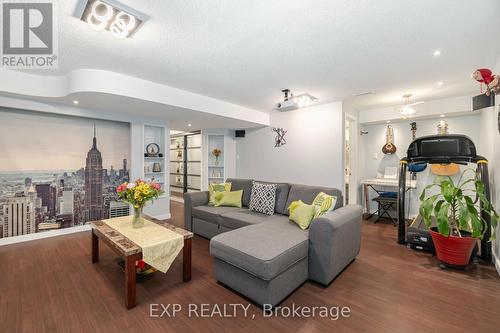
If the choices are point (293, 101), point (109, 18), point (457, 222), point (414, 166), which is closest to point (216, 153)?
point (293, 101)

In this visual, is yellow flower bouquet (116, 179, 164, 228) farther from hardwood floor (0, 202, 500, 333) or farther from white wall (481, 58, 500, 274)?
white wall (481, 58, 500, 274)

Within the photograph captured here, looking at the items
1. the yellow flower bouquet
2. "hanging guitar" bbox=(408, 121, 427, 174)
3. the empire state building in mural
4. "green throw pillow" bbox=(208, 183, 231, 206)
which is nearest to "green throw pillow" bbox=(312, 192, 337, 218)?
"green throw pillow" bbox=(208, 183, 231, 206)

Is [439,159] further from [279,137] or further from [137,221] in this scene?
[137,221]

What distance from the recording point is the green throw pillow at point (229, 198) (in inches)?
156

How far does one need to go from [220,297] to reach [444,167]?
5090 mm

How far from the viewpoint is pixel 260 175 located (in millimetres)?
5672

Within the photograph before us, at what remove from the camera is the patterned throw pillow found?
3.53 meters

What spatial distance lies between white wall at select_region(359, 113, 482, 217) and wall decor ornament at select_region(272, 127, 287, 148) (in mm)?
1966

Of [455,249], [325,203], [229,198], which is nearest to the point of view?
[455,249]

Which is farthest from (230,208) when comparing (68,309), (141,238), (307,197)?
(68,309)

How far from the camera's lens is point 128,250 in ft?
6.45

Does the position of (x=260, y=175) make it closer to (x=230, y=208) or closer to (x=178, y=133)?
(x=230, y=208)

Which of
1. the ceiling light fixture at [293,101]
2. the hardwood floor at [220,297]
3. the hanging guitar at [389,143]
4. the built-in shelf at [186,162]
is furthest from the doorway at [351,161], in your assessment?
the built-in shelf at [186,162]

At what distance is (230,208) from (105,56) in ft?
8.96
